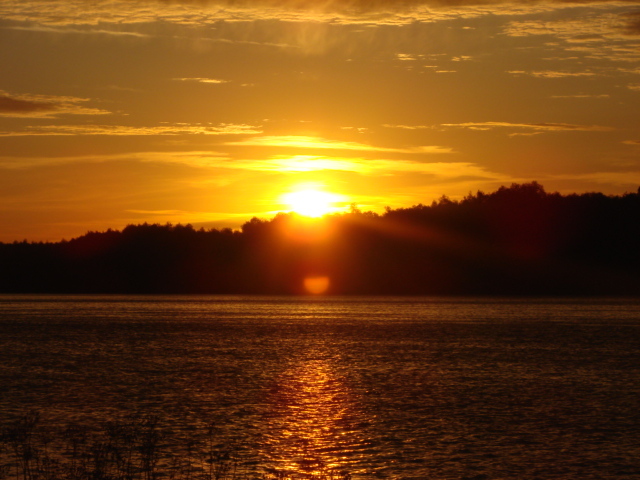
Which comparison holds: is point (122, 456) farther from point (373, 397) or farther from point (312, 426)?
point (373, 397)

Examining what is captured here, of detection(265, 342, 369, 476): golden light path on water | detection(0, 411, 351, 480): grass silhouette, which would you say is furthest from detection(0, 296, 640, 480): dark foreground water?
detection(0, 411, 351, 480): grass silhouette

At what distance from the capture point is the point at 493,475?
829 inches

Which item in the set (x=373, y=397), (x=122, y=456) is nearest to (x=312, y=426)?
(x=373, y=397)

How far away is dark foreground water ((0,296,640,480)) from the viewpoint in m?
23.3

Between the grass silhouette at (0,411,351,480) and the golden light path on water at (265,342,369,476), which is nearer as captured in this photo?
the grass silhouette at (0,411,351,480)

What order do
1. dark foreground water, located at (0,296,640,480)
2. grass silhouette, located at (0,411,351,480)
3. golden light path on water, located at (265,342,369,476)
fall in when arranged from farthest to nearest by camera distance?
dark foreground water, located at (0,296,640,480), golden light path on water, located at (265,342,369,476), grass silhouette, located at (0,411,351,480)

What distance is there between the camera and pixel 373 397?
112 ft

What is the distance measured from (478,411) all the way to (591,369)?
16654 mm

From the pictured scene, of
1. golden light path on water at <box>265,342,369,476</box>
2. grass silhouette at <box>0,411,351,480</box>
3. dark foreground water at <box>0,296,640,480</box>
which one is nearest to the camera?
grass silhouette at <box>0,411,351,480</box>

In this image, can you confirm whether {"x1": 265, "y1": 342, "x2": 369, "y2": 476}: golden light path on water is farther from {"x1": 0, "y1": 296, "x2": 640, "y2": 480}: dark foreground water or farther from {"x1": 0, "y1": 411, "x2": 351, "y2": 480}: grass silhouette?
{"x1": 0, "y1": 411, "x2": 351, "y2": 480}: grass silhouette

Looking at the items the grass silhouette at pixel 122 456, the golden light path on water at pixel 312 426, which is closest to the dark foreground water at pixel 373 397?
the golden light path on water at pixel 312 426

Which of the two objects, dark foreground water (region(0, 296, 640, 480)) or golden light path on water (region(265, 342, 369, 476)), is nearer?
golden light path on water (region(265, 342, 369, 476))

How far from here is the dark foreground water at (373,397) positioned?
23266mm

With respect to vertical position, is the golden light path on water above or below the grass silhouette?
below
